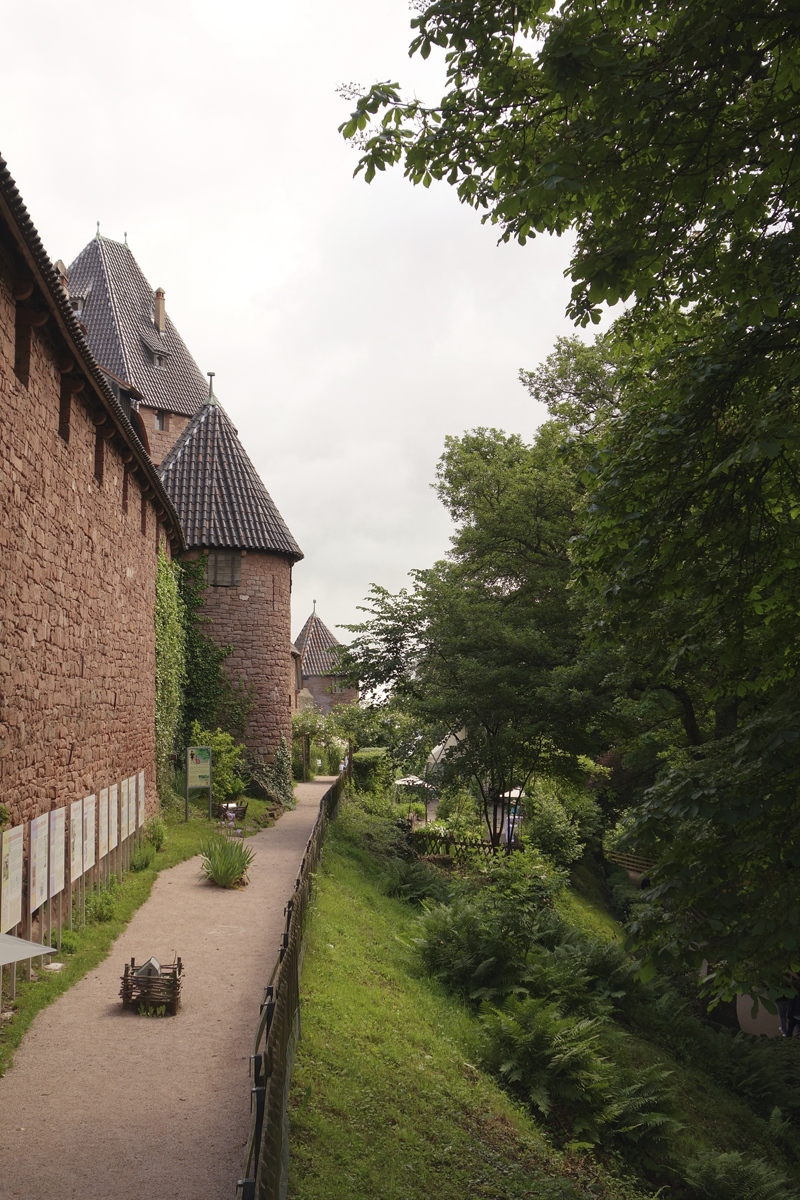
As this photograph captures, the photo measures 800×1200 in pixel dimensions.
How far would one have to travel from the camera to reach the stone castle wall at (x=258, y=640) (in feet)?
79.2

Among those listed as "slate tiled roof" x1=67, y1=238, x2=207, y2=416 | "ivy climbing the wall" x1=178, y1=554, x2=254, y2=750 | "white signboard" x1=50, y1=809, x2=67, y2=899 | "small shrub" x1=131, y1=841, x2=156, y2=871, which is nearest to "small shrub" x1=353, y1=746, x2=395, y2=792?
"ivy climbing the wall" x1=178, y1=554, x2=254, y2=750

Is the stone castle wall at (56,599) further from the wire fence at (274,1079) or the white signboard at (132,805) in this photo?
the wire fence at (274,1079)

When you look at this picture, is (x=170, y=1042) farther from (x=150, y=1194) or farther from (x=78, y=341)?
(x=78, y=341)

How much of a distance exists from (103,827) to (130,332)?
27.1m

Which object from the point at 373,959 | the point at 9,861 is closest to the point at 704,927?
the point at 9,861

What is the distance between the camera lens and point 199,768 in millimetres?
19078

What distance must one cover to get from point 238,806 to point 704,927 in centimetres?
1614

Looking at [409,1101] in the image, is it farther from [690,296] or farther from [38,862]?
[690,296]

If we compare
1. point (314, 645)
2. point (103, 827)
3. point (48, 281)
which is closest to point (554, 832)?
point (103, 827)

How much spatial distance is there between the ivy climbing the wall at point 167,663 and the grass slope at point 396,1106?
26.0 ft

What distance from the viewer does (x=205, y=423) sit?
26.8 meters

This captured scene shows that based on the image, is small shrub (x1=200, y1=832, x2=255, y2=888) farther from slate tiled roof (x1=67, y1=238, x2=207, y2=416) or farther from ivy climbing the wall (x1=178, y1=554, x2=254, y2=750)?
slate tiled roof (x1=67, y1=238, x2=207, y2=416)

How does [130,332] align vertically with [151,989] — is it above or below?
above

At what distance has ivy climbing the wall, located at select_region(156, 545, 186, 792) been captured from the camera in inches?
763
